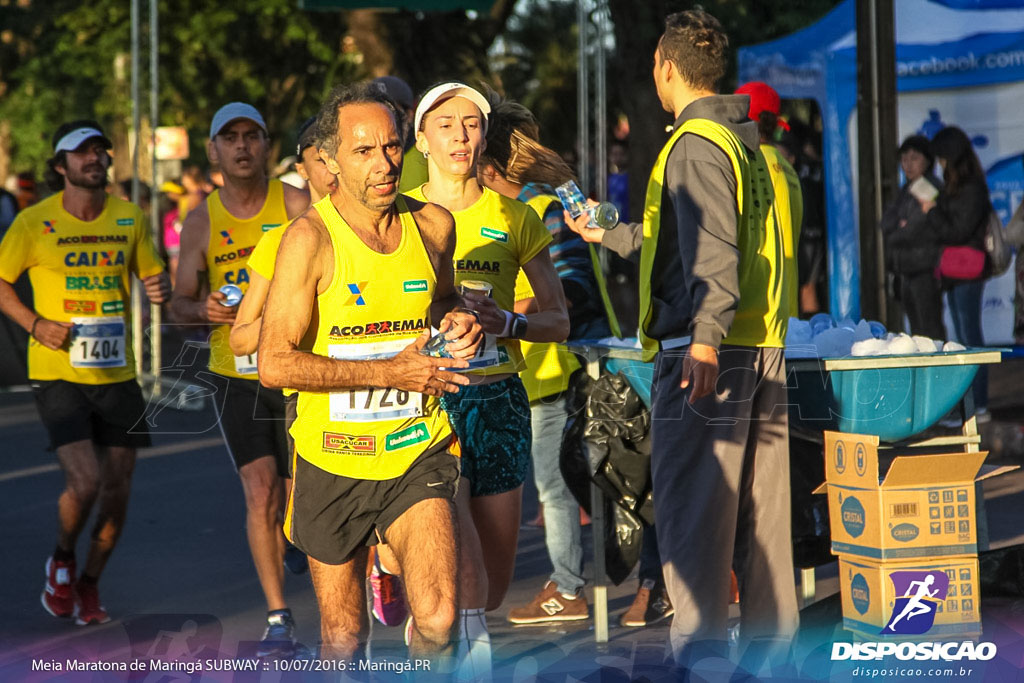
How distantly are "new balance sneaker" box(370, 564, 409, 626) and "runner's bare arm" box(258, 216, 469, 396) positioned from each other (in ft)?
7.48

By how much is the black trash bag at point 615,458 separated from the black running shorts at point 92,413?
84.3 inches

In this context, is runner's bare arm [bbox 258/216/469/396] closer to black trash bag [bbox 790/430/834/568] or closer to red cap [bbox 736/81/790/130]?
black trash bag [bbox 790/430/834/568]

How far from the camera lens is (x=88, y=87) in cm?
3528

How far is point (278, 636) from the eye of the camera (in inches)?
246

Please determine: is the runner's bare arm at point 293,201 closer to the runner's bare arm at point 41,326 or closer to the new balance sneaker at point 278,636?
the runner's bare arm at point 41,326

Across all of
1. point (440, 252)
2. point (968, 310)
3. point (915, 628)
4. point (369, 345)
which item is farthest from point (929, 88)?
point (369, 345)

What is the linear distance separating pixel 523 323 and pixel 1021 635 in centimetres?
216

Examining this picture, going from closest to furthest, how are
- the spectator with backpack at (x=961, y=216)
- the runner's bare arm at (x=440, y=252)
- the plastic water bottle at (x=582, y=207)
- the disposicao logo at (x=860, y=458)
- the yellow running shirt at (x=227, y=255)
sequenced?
the runner's bare arm at (x=440, y=252) → the disposicao logo at (x=860, y=458) → the plastic water bottle at (x=582, y=207) → the yellow running shirt at (x=227, y=255) → the spectator with backpack at (x=961, y=216)

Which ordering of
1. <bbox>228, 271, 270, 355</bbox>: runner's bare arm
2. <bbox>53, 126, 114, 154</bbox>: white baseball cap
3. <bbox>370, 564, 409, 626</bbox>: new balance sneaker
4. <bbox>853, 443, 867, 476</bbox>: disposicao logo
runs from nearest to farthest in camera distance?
<bbox>228, 271, 270, 355</bbox>: runner's bare arm < <bbox>853, 443, 867, 476</bbox>: disposicao logo < <bbox>370, 564, 409, 626</bbox>: new balance sneaker < <bbox>53, 126, 114, 154</bbox>: white baseball cap

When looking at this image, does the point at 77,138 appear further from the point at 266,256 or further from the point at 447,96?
the point at 447,96

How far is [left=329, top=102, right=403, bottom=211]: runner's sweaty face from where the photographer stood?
14.3 ft

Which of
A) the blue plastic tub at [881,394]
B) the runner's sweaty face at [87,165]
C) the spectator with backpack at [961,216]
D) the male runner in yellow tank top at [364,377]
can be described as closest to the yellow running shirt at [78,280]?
the runner's sweaty face at [87,165]

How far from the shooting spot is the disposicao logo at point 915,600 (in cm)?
547

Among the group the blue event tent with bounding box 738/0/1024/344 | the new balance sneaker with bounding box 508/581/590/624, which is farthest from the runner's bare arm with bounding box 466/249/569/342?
the blue event tent with bounding box 738/0/1024/344
